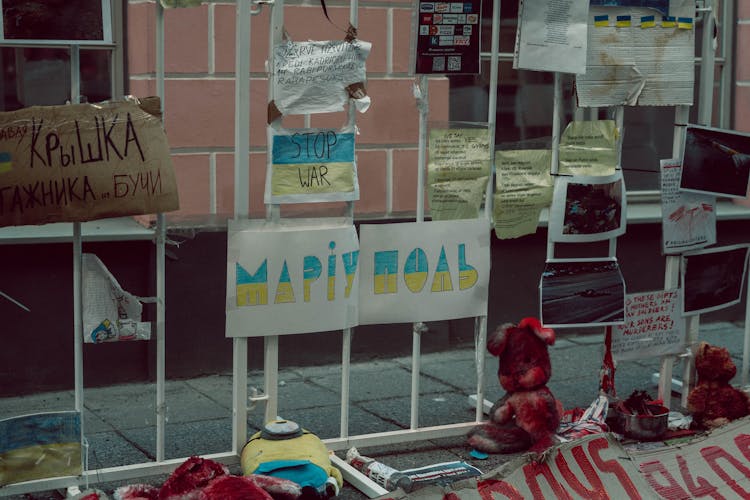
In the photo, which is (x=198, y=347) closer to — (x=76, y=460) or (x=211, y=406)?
(x=211, y=406)

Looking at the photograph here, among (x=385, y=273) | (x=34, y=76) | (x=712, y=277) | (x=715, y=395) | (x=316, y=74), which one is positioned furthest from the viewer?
(x=34, y=76)

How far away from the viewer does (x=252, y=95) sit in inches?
219

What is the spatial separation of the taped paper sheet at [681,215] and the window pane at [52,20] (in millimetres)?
2463

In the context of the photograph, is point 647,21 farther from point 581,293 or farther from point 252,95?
point 252,95

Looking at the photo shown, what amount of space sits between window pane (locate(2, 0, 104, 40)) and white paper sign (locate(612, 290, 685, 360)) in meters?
2.48

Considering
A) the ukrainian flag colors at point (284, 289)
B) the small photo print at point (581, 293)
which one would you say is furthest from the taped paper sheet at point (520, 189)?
the ukrainian flag colors at point (284, 289)

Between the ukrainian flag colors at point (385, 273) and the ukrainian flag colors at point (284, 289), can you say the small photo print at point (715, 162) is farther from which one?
the ukrainian flag colors at point (284, 289)

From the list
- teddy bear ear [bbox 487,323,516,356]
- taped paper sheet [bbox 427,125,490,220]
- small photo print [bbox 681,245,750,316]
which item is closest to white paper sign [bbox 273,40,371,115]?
taped paper sheet [bbox 427,125,490,220]

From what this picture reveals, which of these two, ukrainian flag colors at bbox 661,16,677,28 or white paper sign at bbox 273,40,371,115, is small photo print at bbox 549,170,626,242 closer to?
ukrainian flag colors at bbox 661,16,677,28

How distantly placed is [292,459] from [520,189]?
1.46 m

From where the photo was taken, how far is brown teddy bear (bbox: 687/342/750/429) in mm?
4812

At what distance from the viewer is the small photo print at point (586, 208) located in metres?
4.52

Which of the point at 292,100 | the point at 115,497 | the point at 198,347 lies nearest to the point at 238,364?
the point at 115,497

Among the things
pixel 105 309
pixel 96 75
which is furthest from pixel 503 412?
pixel 96 75
